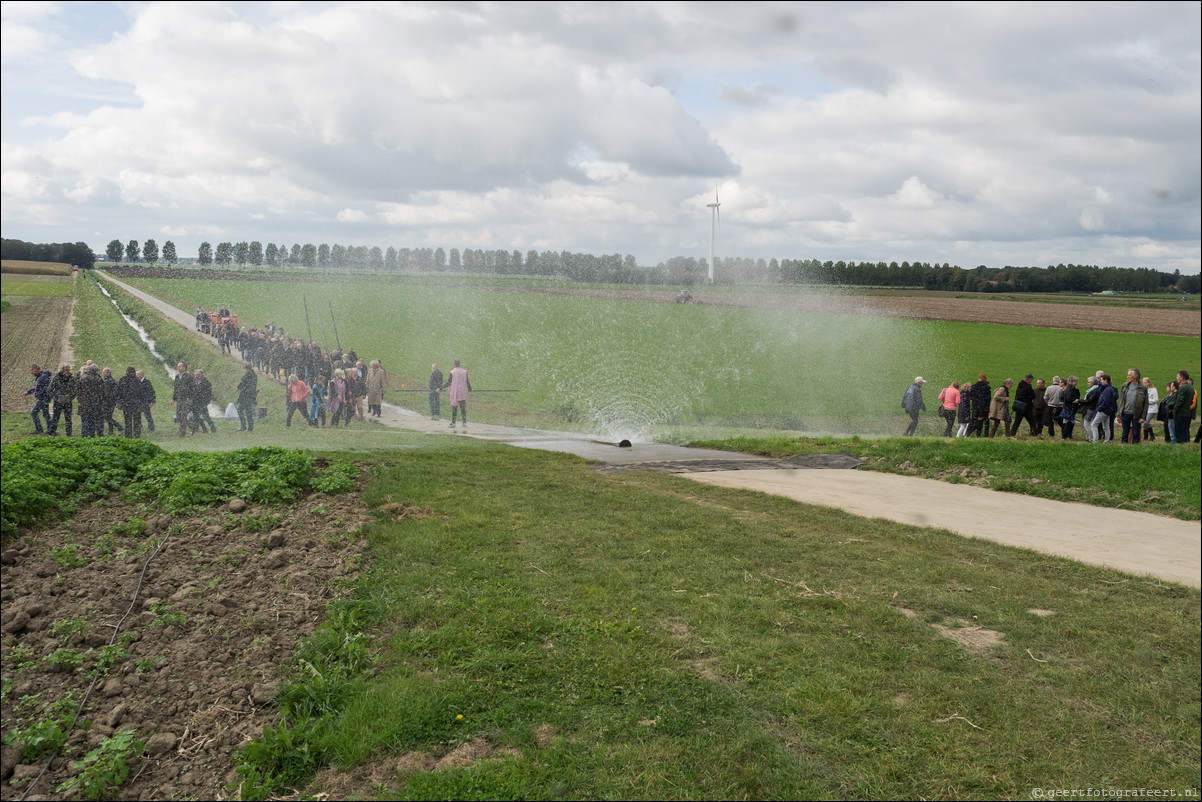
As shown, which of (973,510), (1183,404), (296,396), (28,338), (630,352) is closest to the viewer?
(1183,404)

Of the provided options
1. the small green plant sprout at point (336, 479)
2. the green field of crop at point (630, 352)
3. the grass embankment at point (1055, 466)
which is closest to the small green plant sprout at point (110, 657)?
the small green plant sprout at point (336, 479)

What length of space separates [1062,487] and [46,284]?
27.4m

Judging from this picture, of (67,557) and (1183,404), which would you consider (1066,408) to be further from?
(67,557)

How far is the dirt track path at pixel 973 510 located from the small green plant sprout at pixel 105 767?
7.13 meters

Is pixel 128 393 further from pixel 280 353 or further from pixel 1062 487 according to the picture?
pixel 1062 487

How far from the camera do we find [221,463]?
10930 mm

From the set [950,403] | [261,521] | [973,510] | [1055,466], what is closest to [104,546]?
[261,521]

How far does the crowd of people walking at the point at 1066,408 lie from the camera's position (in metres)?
14.9

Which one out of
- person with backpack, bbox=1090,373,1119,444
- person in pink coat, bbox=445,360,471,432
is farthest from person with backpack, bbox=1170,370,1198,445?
person in pink coat, bbox=445,360,471,432

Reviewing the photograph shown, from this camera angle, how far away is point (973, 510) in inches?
472

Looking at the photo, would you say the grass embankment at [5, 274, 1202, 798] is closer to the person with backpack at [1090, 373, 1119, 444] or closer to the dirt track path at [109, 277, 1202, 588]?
the dirt track path at [109, 277, 1202, 588]

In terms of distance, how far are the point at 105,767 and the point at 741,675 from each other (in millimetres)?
4379

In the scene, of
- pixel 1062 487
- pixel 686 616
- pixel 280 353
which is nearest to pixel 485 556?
pixel 686 616

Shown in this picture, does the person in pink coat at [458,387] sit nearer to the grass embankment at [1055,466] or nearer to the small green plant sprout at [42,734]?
the grass embankment at [1055,466]
